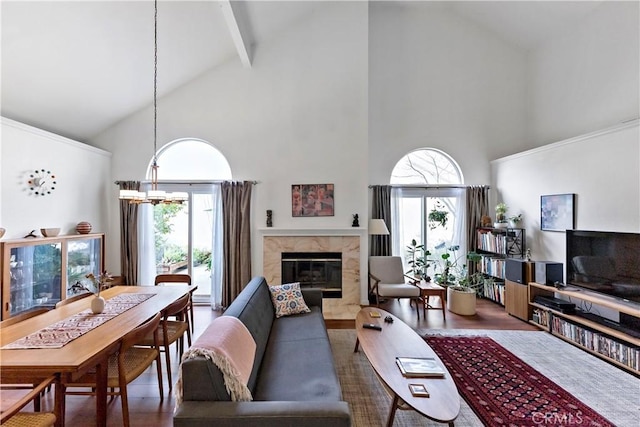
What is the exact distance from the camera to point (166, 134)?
5.14 metres

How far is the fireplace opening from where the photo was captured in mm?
5020

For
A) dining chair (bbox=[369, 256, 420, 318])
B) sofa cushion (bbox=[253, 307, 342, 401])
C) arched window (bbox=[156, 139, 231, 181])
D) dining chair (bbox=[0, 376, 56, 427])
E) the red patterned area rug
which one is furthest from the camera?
arched window (bbox=[156, 139, 231, 181])

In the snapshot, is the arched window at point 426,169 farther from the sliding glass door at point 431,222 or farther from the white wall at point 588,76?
the white wall at point 588,76

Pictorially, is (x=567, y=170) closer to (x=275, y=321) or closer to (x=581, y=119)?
(x=581, y=119)

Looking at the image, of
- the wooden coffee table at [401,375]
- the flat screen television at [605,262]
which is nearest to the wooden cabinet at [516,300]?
the flat screen television at [605,262]

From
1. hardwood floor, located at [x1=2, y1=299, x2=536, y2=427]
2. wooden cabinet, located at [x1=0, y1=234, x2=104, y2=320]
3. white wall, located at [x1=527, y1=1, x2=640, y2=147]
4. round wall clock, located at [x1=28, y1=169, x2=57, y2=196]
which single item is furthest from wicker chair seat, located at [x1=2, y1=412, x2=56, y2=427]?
white wall, located at [x1=527, y1=1, x2=640, y2=147]

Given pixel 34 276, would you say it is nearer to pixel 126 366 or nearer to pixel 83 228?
pixel 83 228

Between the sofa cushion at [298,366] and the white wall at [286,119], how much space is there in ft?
7.83

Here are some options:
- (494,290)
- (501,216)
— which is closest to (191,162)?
(501,216)

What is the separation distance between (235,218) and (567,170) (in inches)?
197

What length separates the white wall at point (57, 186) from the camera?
11.2 feet

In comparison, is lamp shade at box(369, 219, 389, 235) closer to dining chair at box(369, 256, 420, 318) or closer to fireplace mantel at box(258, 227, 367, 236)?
fireplace mantel at box(258, 227, 367, 236)

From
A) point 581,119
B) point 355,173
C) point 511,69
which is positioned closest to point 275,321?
point 355,173

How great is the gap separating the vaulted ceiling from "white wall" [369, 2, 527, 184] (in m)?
0.43
